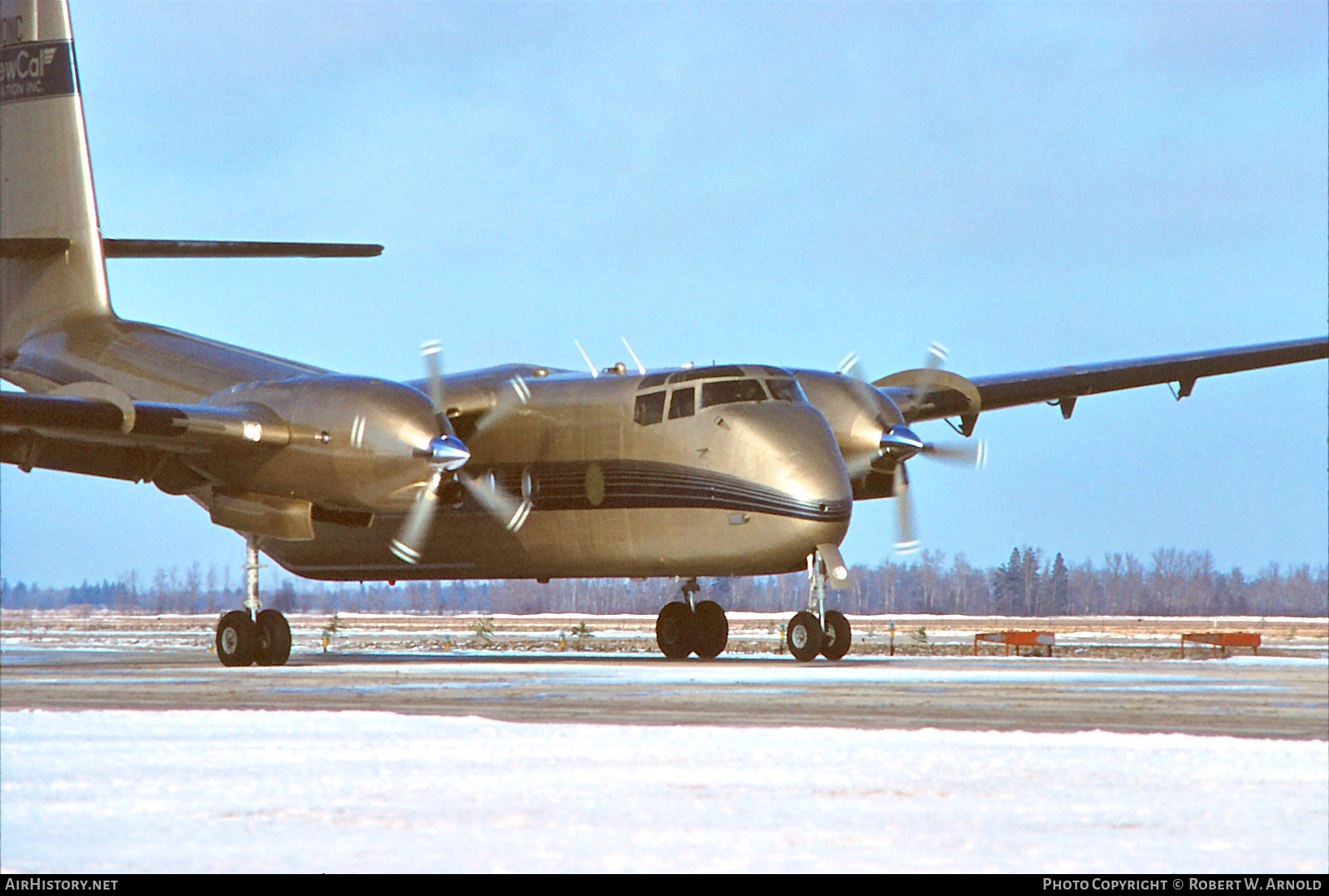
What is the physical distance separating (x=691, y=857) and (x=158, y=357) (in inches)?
1029

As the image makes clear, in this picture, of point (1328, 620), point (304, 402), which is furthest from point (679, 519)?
point (1328, 620)

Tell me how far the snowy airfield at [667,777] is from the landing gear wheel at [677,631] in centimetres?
934

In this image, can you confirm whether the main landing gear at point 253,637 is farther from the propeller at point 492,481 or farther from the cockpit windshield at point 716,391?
the cockpit windshield at point 716,391

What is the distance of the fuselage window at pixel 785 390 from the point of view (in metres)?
25.5

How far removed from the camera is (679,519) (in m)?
25.8

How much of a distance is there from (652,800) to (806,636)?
16.6 metres

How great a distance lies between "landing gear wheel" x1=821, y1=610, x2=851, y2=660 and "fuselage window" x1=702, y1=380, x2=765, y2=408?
3.70 meters

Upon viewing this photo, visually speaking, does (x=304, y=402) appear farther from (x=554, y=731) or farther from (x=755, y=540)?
(x=554, y=731)

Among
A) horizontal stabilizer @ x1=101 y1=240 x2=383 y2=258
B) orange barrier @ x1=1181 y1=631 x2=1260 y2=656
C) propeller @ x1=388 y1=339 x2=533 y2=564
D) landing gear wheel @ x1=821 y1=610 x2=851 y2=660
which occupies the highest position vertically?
horizontal stabilizer @ x1=101 y1=240 x2=383 y2=258

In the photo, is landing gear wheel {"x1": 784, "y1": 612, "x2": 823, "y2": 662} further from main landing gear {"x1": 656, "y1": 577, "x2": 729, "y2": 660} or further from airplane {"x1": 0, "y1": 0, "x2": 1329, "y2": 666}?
main landing gear {"x1": 656, "y1": 577, "x2": 729, "y2": 660}

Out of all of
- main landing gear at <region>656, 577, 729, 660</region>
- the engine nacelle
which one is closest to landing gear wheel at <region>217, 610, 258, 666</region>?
the engine nacelle

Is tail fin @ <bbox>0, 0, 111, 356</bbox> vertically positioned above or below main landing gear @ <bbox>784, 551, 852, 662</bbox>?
above

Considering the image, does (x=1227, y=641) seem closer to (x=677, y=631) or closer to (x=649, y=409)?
(x=677, y=631)

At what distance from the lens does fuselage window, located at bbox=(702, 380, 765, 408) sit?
83.5 ft
